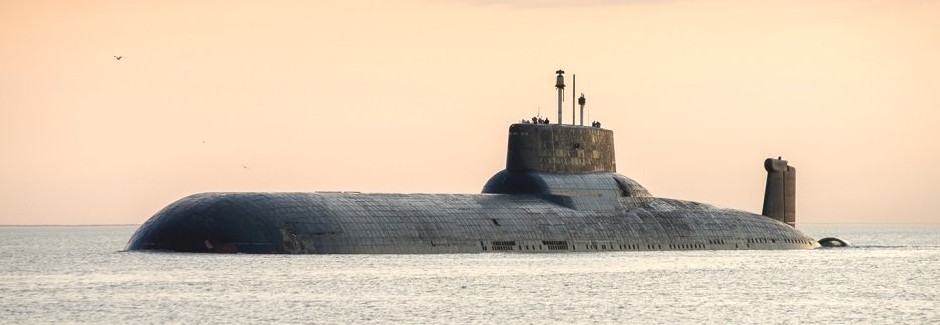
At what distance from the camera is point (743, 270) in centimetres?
6856

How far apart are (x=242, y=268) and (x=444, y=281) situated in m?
8.43

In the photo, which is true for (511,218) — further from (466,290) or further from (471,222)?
(466,290)

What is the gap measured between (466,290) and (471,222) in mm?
17762

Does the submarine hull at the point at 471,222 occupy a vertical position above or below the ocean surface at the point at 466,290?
above

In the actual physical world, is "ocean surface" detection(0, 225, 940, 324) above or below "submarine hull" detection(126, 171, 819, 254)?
below

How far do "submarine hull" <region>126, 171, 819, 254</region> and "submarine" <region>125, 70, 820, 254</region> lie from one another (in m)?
0.06

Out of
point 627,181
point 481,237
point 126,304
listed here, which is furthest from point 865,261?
point 126,304

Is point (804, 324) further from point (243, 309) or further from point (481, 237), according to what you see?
point (481, 237)

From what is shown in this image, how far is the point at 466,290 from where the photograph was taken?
54500mm

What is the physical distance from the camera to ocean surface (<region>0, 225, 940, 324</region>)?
4572cm

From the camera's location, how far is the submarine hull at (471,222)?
215ft

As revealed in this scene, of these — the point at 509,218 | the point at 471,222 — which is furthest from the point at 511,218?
the point at 471,222

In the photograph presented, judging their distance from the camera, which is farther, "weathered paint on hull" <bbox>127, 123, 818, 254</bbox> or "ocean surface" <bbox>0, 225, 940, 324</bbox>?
"weathered paint on hull" <bbox>127, 123, 818, 254</bbox>

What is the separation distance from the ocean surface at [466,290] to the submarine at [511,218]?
0.88m
